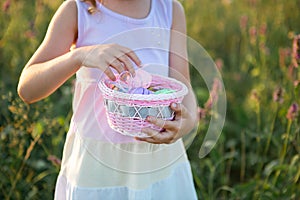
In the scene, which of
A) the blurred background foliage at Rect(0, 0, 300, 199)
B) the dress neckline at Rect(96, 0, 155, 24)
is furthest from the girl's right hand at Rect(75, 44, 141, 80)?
the blurred background foliage at Rect(0, 0, 300, 199)

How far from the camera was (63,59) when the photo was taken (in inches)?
41.7

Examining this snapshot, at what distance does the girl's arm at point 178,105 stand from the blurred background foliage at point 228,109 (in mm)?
444

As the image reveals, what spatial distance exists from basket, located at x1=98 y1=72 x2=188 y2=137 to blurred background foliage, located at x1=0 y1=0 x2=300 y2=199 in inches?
23.2

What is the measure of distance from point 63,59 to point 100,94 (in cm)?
11

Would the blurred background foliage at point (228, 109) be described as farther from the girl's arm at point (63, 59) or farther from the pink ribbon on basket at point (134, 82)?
the pink ribbon on basket at point (134, 82)

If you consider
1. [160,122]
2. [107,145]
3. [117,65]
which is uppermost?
[117,65]

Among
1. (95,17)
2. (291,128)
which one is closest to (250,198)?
(291,128)

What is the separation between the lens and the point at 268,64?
246cm

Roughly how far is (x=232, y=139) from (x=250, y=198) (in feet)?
1.80

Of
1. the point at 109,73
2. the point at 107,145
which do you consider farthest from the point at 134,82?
the point at 107,145

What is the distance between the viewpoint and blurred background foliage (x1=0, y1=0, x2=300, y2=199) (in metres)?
1.65

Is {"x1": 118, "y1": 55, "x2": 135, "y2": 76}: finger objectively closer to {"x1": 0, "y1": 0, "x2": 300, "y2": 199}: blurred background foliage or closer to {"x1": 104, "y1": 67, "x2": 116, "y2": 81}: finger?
{"x1": 104, "y1": 67, "x2": 116, "y2": 81}: finger

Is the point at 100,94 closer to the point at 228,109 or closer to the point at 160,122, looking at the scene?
the point at 160,122

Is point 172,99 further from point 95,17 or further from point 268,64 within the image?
point 268,64
